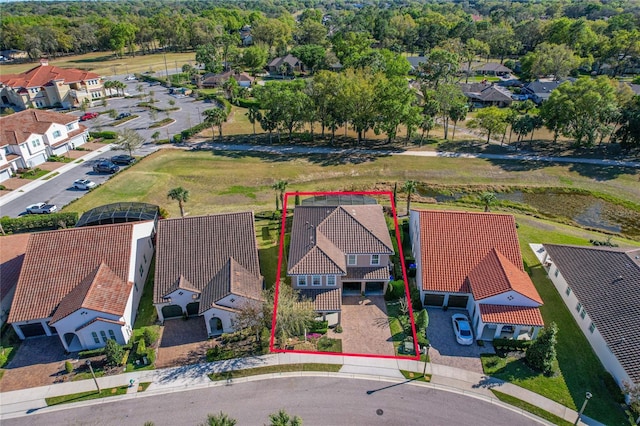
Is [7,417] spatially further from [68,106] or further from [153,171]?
[68,106]

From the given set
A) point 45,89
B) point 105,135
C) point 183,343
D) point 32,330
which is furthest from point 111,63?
point 183,343

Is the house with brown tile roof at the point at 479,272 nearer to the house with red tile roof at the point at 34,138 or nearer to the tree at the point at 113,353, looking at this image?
the tree at the point at 113,353

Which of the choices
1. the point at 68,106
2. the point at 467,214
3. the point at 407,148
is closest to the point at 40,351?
the point at 467,214

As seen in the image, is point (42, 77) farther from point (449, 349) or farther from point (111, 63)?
point (449, 349)

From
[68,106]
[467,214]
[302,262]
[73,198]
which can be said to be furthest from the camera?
[68,106]

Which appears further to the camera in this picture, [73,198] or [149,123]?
[149,123]

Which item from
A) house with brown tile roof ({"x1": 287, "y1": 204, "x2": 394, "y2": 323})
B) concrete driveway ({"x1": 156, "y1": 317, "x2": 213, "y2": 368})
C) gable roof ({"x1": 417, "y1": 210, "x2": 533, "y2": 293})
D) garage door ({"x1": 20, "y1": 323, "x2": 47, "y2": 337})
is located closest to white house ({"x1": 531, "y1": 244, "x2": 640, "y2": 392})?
gable roof ({"x1": 417, "y1": 210, "x2": 533, "y2": 293})

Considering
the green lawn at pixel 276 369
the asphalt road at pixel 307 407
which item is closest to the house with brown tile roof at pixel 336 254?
the green lawn at pixel 276 369

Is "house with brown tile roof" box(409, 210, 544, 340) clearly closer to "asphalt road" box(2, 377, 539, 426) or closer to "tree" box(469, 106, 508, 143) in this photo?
"asphalt road" box(2, 377, 539, 426)
